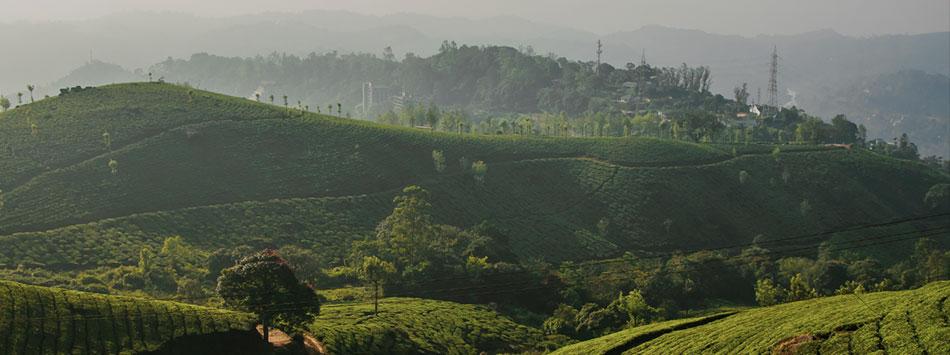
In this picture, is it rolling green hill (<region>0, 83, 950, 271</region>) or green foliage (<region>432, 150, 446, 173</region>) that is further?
green foliage (<region>432, 150, 446, 173</region>)

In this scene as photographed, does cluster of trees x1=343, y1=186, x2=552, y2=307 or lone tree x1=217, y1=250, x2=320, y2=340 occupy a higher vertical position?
lone tree x1=217, y1=250, x2=320, y2=340

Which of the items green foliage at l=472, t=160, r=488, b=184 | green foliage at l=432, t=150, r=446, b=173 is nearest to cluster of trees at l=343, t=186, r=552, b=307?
green foliage at l=472, t=160, r=488, b=184

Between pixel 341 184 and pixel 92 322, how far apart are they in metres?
53.5

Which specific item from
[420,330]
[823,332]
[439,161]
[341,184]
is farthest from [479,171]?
[823,332]

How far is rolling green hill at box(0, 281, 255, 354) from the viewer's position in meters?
38.8

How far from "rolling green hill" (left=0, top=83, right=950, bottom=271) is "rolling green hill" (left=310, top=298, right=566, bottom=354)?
64.4ft

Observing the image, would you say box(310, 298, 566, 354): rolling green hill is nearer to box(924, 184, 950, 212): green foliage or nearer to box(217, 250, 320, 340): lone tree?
box(217, 250, 320, 340): lone tree

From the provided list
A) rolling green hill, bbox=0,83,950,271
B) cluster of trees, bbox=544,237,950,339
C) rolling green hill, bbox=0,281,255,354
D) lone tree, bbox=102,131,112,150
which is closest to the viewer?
rolling green hill, bbox=0,281,255,354

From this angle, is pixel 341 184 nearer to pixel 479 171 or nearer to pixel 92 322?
pixel 479 171

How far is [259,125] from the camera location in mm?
105938

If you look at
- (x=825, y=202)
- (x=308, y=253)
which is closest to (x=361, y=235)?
(x=308, y=253)

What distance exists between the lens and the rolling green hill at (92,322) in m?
38.8

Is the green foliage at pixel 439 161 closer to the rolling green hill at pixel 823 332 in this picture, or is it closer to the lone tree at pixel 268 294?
the lone tree at pixel 268 294

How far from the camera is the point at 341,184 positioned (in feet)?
309
